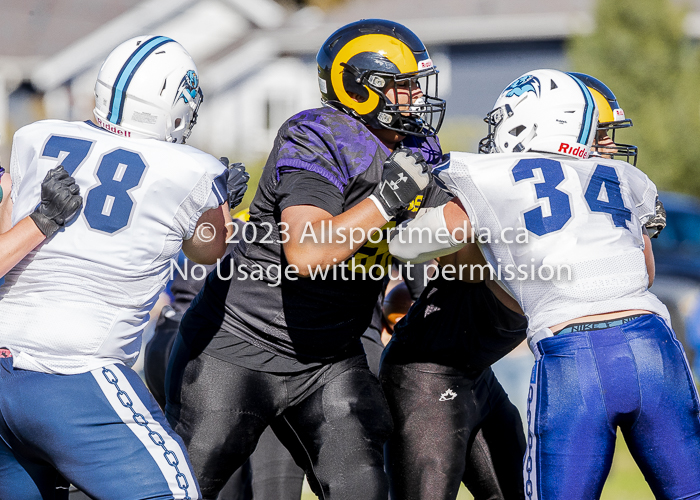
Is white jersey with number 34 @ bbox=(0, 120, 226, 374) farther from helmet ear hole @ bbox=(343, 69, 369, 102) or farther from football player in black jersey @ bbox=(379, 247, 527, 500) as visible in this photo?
football player in black jersey @ bbox=(379, 247, 527, 500)

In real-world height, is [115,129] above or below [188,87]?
below

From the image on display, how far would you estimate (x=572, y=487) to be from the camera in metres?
2.54

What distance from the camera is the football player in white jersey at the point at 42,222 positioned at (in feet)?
8.07

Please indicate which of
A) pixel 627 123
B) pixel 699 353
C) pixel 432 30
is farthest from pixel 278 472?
pixel 432 30

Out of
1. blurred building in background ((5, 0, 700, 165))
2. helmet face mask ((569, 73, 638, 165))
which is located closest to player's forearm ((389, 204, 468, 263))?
helmet face mask ((569, 73, 638, 165))

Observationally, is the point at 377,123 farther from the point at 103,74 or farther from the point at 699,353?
the point at 699,353

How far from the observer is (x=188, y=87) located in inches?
113

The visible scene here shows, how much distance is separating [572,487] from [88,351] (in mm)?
1499

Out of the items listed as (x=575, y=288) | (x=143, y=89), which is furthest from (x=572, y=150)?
(x=143, y=89)

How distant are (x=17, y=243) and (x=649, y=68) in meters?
12.8

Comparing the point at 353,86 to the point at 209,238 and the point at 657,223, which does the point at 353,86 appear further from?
the point at 657,223

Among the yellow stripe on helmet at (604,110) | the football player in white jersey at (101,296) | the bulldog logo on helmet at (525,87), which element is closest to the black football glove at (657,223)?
the yellow stripe on helmet at (604,110)

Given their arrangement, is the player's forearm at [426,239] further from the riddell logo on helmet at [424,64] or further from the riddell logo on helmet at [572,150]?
the riddell logo on helmet at [424,64]

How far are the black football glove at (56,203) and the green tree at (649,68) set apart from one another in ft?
38.7
